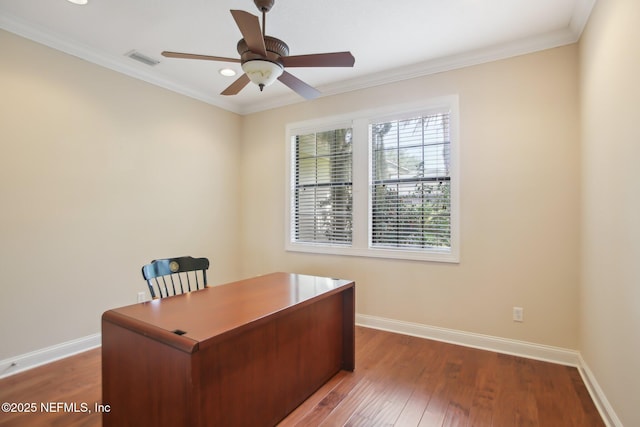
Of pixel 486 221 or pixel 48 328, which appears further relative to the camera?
pixel 486 221

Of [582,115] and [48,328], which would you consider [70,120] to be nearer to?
[48,328]

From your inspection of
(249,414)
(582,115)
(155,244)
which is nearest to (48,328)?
(155,244)

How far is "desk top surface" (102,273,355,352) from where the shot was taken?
55.3 inches

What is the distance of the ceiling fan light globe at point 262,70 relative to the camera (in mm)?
1842

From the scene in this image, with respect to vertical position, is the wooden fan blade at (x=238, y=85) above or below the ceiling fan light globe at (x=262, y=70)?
above

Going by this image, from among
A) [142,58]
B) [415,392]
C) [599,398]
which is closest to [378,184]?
[415,392]

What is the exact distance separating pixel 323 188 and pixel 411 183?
1.10 metres

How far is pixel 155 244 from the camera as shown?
3516 millimetres

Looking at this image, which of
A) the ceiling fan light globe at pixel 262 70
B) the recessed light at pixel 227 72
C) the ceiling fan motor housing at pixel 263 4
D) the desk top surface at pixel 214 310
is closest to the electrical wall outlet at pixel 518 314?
the desk top surface at pixel 214 310

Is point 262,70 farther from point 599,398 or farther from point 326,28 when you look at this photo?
point 599,398

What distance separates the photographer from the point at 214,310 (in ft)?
5.62

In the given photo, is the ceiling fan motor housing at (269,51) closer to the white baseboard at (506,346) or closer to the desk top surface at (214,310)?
the desk top surface at (214,310)

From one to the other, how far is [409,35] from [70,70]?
2981mm

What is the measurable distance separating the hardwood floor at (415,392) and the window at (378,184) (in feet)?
3.30
